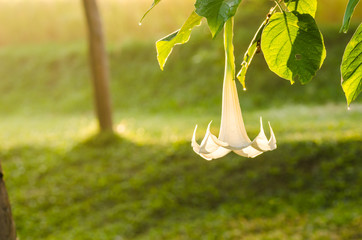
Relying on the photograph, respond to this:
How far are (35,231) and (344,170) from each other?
276cm

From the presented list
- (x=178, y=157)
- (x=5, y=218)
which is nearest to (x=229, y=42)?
(x=5, y=218)

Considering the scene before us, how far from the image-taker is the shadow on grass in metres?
4.34

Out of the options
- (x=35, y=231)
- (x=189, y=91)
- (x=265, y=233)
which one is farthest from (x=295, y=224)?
(x=189, y=91)

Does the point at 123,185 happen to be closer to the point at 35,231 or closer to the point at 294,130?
the point at 35,231

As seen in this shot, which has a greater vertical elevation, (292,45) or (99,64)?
(99,64)

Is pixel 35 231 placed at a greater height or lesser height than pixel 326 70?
lesser

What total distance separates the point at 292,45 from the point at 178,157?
481cm

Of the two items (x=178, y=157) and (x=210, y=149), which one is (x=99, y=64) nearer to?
(x=178, y=157)

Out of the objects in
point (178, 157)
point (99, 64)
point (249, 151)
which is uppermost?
point (99, 64)

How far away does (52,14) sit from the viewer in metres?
13.6

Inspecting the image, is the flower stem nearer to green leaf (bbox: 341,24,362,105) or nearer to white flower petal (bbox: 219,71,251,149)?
white flower petal (bbox: 219,71,251,149)

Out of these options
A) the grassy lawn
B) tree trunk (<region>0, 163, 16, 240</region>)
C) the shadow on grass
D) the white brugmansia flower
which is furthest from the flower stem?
the shadow on grass

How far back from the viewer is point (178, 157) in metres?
5.38

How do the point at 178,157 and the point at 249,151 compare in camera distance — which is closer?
the point at 249,151
